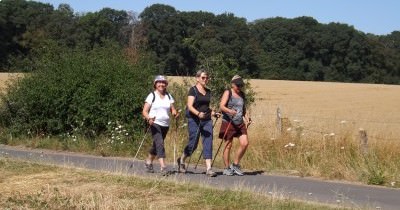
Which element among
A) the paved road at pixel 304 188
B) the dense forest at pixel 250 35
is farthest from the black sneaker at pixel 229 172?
the dense forest at pixel 250 35

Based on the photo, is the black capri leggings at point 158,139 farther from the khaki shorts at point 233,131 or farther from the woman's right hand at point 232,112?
the woman's right hand at point 232,112

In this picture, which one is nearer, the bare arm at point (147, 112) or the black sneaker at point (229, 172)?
the bare arm at point (147, 112)

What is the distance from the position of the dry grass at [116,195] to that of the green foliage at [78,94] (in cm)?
621

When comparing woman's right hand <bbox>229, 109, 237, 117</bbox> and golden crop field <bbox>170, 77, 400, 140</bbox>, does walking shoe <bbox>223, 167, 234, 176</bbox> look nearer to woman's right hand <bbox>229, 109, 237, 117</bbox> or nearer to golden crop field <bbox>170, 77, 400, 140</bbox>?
woman's right hand <bbox>229, 109, 237, 117</bbox>

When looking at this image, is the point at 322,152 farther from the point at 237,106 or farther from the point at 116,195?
the point at 116,195

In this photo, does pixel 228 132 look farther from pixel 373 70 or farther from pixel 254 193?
pixel 373 70

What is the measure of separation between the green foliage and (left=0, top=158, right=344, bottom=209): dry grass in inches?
244

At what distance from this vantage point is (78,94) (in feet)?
54.6

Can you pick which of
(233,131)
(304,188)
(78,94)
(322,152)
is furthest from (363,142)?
(78,94)

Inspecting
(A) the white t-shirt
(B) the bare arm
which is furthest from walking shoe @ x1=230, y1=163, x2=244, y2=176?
(B) the bare arm

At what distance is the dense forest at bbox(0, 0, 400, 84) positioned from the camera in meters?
86.0

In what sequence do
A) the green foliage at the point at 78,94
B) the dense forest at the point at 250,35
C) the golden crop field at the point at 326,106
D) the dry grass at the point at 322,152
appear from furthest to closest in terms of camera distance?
1. the dense forest at the point at 250,35
2. the green foliage at the point at 78,94
3. the golden crop field at the point at 326,106
4. the dry grass at the point at 322,152

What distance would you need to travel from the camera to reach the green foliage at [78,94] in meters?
15.9

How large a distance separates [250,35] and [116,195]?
9636 cm
